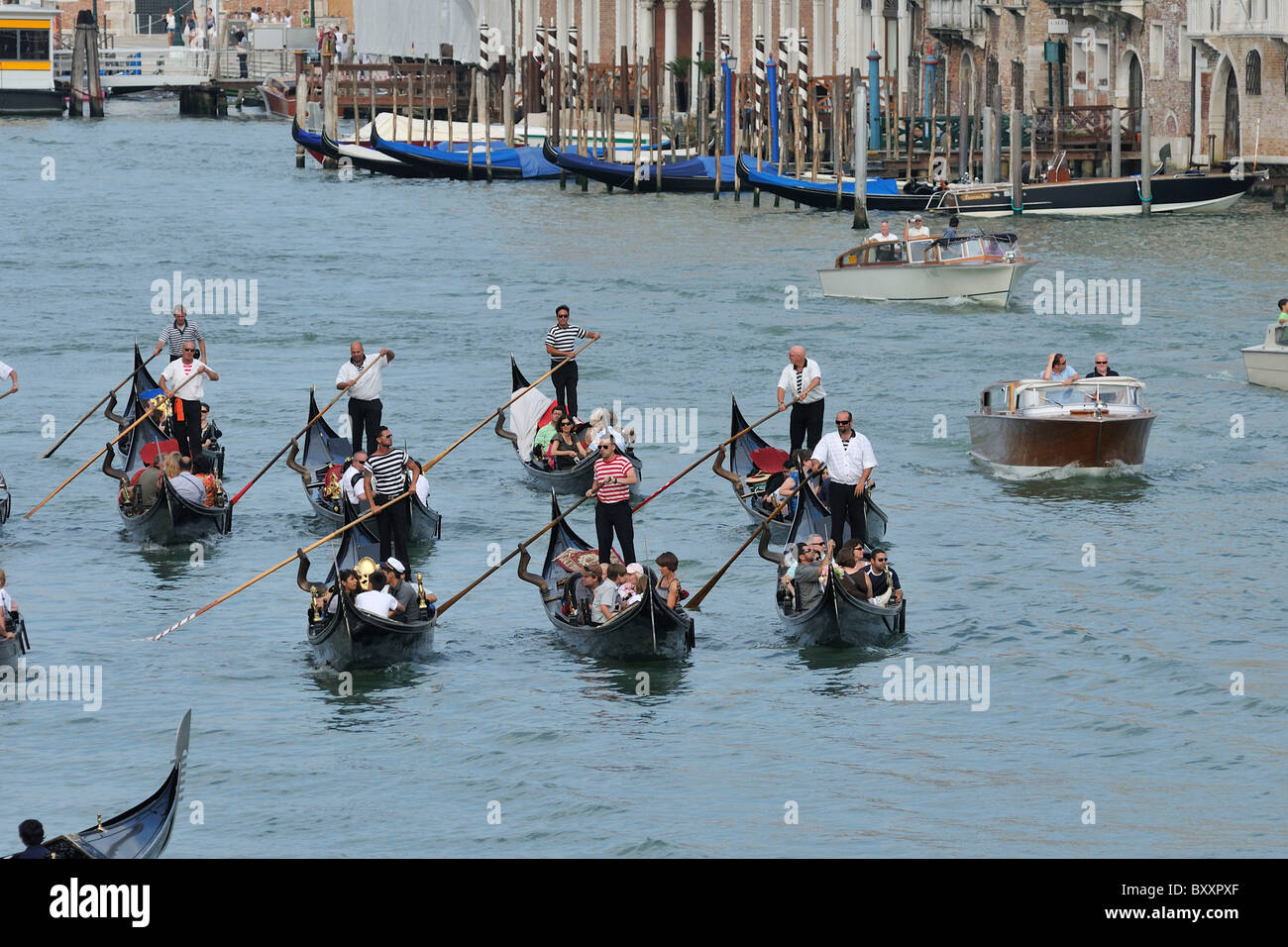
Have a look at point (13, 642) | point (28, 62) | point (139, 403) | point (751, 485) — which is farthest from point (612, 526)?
point (28, 62)

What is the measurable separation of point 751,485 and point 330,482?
138 inches

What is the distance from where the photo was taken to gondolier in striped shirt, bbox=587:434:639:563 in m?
15.1

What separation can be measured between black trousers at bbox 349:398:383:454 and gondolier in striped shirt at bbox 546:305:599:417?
1.94 m

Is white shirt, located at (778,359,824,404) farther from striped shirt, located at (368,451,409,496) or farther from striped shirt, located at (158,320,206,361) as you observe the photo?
striped shirt, located at (158,320,206,361)

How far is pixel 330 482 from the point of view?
61.4 feet

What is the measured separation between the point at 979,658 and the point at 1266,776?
266cm

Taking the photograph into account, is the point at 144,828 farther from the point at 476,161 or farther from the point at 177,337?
the point at 476,161

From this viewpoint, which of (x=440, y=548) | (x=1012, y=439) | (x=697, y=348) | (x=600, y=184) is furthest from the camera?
(x=600, y=184)

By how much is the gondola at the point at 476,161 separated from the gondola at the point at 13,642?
127 feet

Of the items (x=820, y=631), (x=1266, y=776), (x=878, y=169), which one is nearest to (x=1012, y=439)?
(x=820, y=631)

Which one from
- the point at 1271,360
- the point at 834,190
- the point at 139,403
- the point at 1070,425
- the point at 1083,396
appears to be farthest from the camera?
the point at 834,190

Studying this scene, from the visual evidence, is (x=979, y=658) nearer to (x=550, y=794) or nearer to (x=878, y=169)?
(x=550, y=794)

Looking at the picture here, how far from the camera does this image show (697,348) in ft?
94.5

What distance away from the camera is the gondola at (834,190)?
4181cm
